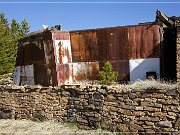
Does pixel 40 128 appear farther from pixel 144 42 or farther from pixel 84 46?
pixel 144 42

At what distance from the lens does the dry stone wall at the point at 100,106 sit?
8.91 m

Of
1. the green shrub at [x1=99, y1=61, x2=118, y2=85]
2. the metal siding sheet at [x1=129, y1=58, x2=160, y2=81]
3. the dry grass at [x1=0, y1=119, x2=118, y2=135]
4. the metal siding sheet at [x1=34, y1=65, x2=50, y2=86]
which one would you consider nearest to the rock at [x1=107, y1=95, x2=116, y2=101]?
the dry grass at [x1=0, y1=119, x2=118, y2=135]

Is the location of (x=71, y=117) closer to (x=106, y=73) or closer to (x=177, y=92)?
(x=106, y=73)

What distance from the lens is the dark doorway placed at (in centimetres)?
1259

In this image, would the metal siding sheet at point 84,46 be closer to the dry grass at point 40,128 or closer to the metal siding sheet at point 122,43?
the metal siding sheet at point 122,43

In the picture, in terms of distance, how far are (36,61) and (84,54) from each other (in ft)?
7.77

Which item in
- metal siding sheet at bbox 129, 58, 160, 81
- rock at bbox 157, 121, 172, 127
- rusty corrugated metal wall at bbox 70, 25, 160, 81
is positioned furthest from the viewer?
rusty corrugated metal wall at bbox 70, 25, 160, 81

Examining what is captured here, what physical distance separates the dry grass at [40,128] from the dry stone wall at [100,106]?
298mm

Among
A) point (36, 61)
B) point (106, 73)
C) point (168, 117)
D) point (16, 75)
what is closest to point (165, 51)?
point (106, 73)

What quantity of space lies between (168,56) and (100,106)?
4172mm

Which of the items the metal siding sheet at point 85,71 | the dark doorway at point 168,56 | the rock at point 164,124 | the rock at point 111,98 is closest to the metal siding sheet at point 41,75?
the metal siding sheet at point 85,71

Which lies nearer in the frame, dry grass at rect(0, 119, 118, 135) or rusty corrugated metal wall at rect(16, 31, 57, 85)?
dry grass at rect(0, 119, 118, 135)

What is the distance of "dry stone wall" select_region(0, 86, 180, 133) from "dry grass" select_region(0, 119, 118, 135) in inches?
11.7

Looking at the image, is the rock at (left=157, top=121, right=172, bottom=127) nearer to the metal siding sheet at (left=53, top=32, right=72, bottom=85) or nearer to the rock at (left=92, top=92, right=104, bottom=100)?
the rock at (left=92, top=92, right=104, bottom=100)
